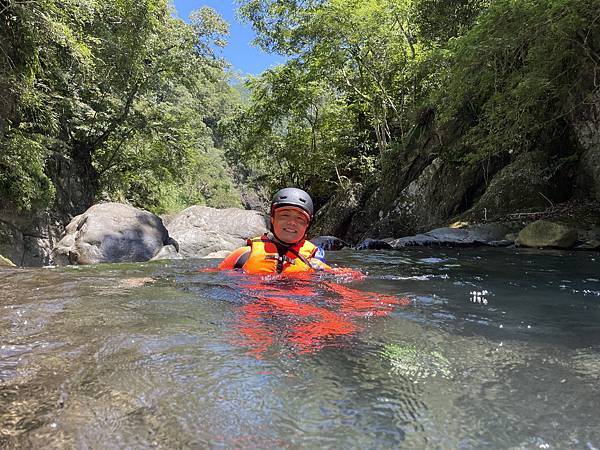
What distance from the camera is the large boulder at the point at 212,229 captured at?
12102 millimetres

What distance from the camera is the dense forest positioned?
8383mm

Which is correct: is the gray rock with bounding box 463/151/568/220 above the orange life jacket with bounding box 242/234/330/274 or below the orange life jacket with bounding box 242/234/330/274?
above

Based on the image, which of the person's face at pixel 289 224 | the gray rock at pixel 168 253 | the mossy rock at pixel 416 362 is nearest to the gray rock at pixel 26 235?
the gray rock at pixel 168 253

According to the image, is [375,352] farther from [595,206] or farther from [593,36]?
[595,206]

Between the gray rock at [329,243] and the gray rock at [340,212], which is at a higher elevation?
the gray rock at [340,212]

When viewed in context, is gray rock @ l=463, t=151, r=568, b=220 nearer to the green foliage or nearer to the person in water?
the green foliage

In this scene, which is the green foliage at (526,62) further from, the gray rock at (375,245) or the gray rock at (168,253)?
the gray rock at (168,253)

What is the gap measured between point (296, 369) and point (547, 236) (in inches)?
333

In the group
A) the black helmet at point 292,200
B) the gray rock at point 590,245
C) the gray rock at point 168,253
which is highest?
the black helmet at point 292,200

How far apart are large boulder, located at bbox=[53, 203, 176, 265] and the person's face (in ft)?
19.5

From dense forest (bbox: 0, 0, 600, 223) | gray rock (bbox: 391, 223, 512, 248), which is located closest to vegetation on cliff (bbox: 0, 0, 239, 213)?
dense forest (bbox: 0, 0, 600, 223)

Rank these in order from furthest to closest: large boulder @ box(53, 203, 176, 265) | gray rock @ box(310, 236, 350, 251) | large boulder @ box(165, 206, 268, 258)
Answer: gray rock @ box(310, 236, 350, 251) < large boulder @ box(165, 206, 268, 258) < large boulder @ box(53, 203, 176, 265)

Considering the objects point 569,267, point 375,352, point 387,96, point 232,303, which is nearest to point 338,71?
point 387,96

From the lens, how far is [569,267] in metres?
6.27
